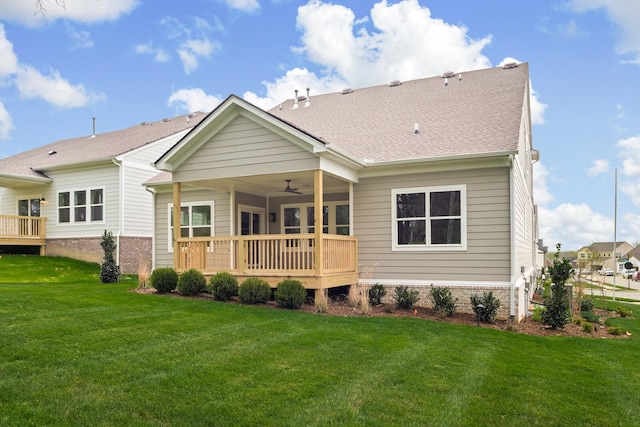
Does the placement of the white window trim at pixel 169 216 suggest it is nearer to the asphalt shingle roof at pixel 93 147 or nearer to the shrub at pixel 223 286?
the shrub at pixel 223 286

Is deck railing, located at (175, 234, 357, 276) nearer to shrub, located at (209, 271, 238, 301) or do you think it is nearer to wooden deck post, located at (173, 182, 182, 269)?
wooden deck post, located at (173, 182, 182, 269)

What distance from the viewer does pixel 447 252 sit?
11.9 m

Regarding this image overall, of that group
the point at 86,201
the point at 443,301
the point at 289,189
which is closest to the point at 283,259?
the point at 289,189

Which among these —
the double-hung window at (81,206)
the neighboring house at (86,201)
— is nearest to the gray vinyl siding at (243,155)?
the neighboring house at (86,201)

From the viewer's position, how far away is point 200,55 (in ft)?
54.0

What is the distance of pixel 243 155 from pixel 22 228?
1537 centimetres

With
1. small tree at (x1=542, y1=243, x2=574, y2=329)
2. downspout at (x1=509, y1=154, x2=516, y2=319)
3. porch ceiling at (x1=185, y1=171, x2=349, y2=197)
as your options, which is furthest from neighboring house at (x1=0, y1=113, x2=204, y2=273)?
small tree at (x1=542, y1=243, x2=574, y2=329)

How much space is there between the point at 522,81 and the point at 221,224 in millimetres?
10349

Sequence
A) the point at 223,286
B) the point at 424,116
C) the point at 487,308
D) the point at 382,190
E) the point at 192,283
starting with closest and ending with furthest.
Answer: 1. the point at 487,308
2. the point at 223,286
3. the point at 192,283
4. the point at 382,190
5. the point at 424,116

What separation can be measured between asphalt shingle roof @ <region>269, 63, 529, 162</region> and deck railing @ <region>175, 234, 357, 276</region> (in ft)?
7.73

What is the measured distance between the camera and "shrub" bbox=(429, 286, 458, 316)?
11.0 m

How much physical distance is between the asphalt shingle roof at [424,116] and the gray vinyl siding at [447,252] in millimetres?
654

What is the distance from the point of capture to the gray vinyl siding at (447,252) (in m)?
11.4

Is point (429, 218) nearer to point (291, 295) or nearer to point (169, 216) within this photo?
point (291, 295)
